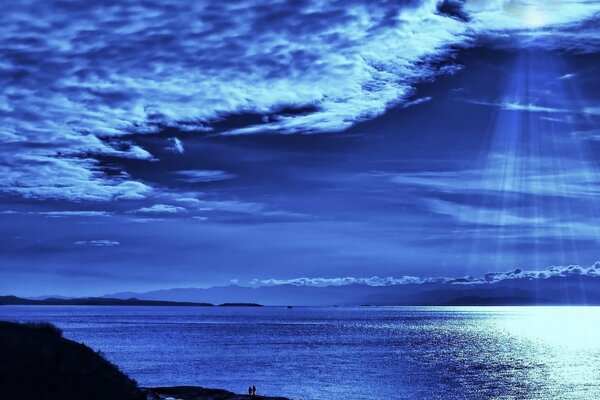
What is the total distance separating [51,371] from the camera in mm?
40344

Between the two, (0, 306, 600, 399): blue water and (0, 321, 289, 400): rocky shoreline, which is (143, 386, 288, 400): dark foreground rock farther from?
(0, 321, 289, 400): rocky shoreline

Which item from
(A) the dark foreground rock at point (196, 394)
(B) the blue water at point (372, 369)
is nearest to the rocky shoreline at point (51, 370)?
(A) the dark foreground rock at point (196, 394)

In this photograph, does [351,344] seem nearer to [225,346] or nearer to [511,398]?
[225,346]

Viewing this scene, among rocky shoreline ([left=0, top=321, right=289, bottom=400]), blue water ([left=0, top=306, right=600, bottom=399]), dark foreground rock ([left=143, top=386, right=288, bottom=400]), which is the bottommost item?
blue water ([left=0, top=306, right=600, bottom=399])

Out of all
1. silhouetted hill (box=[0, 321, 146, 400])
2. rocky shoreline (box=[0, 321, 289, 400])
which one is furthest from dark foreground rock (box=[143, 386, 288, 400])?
silhouetted hill (box=[0, 321, 146, 400])

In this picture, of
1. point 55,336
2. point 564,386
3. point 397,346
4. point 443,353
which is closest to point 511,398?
point 564,386

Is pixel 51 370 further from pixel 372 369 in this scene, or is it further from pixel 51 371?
pixel 372 369

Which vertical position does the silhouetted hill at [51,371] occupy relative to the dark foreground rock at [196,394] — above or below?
above

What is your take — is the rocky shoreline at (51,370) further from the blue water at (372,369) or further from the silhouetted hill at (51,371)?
the blue water at (372,369)

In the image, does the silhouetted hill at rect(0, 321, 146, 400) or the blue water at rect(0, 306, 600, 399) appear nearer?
the silhouetted hill at rect(0, 321, 146, 400)

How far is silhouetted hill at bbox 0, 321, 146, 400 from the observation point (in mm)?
37812

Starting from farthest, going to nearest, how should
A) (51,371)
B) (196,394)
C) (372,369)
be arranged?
(372,369) < (196,394) < (51,371)

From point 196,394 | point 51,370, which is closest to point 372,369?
point 196,394

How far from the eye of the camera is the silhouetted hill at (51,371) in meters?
37.8
